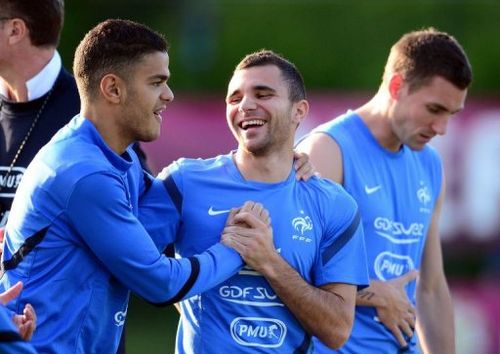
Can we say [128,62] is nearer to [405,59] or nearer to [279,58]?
[279,58]

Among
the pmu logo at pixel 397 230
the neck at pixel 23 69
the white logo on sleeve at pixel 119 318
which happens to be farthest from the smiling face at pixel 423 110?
the white logo on sleeve at pixel 119 318

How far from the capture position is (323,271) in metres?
5.78

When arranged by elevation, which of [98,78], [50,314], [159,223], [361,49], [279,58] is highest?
[361,49]

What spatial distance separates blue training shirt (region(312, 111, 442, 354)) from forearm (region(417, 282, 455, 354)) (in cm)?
26

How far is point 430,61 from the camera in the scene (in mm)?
7043

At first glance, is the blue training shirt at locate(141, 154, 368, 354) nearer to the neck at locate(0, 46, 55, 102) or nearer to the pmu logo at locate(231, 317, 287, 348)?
the pmu logo at locate(231, 317, 287, 348)

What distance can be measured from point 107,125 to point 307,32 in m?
14.9

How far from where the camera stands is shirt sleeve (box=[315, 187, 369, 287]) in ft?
19.0

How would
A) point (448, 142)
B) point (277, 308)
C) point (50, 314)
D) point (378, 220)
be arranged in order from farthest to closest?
point (448, 142) < point (378, 220) < point (277, 308) < point (50, 314)

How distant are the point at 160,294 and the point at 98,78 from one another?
0.90 meters

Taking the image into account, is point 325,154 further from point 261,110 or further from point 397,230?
point 261,110

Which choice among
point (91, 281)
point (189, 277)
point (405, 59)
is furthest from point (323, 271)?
point (405, 59)

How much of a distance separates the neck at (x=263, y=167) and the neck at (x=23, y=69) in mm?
1146

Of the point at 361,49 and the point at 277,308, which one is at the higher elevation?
the point at 361,49
